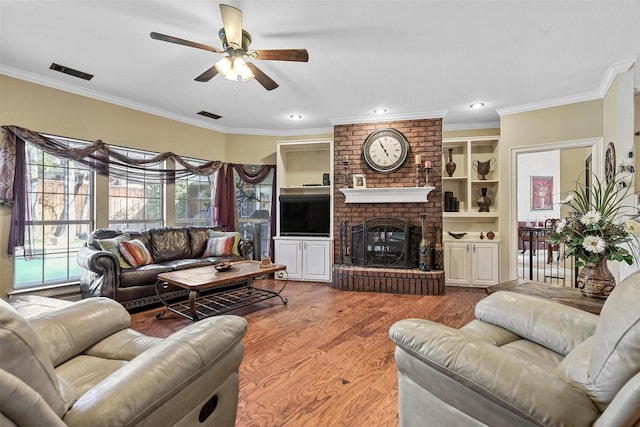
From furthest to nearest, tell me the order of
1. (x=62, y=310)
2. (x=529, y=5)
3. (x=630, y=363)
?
1. (x=529, y=5)
2. (x=62, y=310)
3. (x=630, y=363)

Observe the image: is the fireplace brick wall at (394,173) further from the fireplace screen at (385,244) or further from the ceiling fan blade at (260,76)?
the ceiling fan blade at (260,76)

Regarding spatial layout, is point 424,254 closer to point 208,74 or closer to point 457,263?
point 457,263

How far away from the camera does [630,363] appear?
0.87 meters

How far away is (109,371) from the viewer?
54.1 inches

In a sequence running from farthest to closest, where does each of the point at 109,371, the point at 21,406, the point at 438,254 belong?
the point at 438,254 → the point at 109,371 → the point at 21,406

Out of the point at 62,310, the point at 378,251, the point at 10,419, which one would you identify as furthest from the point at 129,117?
the point at 10,419

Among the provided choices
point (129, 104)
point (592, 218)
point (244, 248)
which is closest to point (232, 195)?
point (244, 248)

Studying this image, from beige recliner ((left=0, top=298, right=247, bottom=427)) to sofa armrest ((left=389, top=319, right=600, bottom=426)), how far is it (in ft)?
2.45

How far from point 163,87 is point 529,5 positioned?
378 cm

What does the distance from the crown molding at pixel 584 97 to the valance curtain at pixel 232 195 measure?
3.88 m

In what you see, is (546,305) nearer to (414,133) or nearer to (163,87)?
(414,133)

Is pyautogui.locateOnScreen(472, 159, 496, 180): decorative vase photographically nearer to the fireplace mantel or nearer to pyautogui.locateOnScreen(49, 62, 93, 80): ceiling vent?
the fireplace mantel

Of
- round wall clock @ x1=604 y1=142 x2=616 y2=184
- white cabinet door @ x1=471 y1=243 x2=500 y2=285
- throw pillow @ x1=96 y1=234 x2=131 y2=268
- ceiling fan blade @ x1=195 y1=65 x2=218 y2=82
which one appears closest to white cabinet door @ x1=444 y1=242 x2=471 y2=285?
white cabinet door @ x1=471 y1=243 x2=500 y2=285

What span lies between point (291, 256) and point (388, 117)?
2.73 m
